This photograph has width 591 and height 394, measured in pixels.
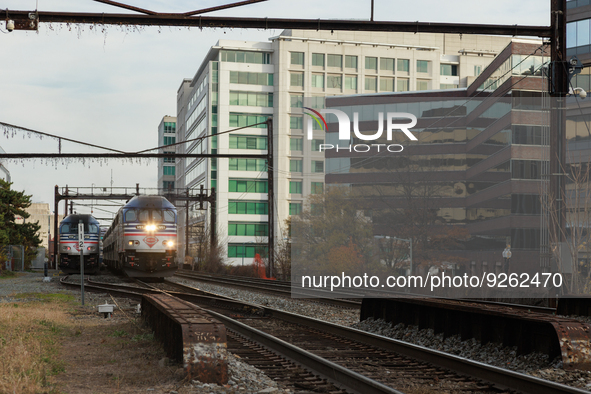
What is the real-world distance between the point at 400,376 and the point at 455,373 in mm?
761

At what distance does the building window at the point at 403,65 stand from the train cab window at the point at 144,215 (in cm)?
7326

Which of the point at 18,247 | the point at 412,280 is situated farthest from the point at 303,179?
the point at 412,280

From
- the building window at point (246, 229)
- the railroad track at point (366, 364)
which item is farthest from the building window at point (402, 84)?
the railroad track at point (366, 364)

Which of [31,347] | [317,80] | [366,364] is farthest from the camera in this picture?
[317,80]

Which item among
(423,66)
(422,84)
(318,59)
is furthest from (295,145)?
(423,66)

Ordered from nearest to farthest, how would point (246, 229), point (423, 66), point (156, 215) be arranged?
point (156, 215) → point (246, 229) → point (423, 66)

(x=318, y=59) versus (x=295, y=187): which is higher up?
(x=318, y=59)

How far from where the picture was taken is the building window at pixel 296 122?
92.7m

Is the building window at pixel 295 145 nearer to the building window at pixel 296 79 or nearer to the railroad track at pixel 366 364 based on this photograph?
the building window at pixel 296 79

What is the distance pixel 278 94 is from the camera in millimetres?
93250

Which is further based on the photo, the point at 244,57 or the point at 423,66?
the point at 423,66

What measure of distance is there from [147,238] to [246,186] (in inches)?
2517

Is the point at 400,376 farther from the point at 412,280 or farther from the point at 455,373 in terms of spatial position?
the point at 412,280

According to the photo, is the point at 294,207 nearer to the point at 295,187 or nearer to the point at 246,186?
the point at 295,187
